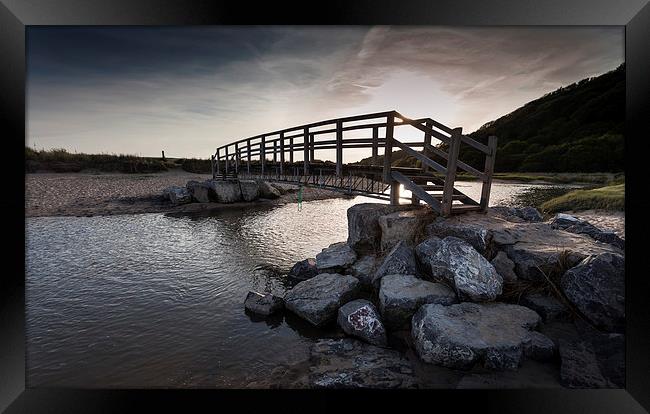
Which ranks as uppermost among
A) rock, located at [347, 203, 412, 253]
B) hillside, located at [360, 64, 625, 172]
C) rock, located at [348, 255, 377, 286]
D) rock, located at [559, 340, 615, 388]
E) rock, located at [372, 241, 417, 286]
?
hillside, located at [360, 64, 625, 172]

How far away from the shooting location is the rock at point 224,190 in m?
17.4

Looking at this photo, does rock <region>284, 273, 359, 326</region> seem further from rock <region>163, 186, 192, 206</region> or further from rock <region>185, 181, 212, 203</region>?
rock <region>163, 186, 192, 206</region>

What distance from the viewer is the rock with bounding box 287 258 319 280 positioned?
6579 mm

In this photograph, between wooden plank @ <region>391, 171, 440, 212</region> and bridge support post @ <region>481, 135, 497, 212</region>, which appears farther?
bridge support post @ <region>481, 135, 497, 212</region>

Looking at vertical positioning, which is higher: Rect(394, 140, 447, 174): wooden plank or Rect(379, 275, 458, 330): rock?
Rect(394, 140, 447, 174): wooden plank

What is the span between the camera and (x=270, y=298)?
16.6 feet

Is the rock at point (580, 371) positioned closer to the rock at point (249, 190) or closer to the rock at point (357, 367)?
the rock at point (357, 367)

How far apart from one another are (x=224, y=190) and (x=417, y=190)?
1415cm

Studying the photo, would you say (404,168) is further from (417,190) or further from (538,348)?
(538,348)

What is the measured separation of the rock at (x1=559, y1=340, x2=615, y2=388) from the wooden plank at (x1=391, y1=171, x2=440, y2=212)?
288 cm

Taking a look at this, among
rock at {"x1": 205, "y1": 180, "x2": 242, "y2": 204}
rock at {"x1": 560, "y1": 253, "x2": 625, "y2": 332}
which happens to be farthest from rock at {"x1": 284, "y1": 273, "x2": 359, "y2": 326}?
rock at {"x1": 205, "y1": 180, "x2": 242, "y2": 204}

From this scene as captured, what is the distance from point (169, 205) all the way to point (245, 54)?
12581 mm

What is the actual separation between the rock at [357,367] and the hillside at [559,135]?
4451 mm
